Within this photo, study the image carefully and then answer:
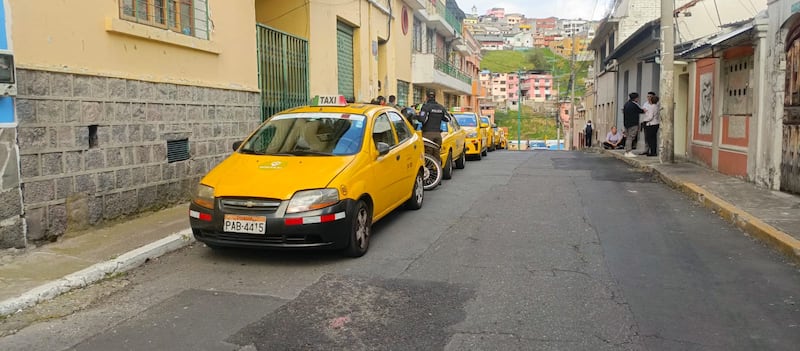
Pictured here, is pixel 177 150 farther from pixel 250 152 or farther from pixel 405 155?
pixel 405 155

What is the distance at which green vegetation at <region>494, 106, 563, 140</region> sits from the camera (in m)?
87.8

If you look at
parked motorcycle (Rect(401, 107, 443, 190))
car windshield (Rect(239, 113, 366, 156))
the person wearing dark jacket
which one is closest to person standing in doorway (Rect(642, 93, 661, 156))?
the person wearing dark jacket

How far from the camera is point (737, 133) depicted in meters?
11.6

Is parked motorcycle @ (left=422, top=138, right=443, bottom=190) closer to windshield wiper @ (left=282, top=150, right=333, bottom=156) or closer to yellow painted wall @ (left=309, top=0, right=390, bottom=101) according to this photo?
yellow painted wall @ (left=309, top=0, right=390, bottom=101)

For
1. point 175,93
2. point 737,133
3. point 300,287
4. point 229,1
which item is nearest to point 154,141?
point 175,93

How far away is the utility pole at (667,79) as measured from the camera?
13898 millimetres

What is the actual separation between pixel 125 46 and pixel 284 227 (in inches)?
150

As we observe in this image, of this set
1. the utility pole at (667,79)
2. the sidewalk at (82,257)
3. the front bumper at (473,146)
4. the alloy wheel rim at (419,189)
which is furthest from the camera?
the front bumper at (473,146)

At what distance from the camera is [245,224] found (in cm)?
592

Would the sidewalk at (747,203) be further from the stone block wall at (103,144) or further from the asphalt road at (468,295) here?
the stone block wall at (103,144)

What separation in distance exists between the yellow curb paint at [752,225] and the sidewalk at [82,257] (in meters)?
6.43

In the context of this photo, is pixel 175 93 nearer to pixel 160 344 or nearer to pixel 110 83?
pixel 110 83

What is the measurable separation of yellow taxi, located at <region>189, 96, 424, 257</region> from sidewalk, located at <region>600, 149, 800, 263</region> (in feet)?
14.2

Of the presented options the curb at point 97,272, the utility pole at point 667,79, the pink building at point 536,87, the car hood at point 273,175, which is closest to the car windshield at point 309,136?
the car hood at point 273,175
